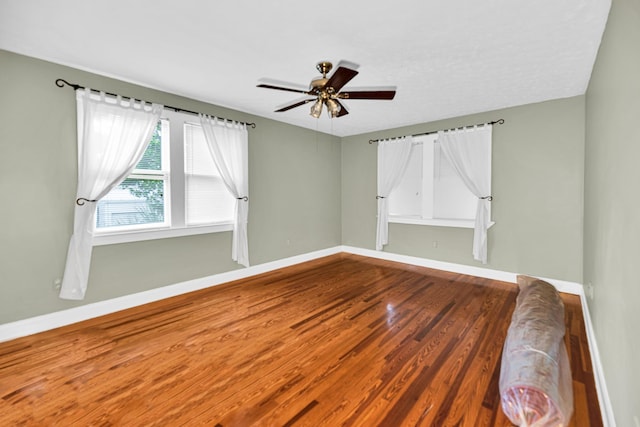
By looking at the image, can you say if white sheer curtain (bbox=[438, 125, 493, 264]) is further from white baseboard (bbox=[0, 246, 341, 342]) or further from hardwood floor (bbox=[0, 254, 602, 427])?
white baseboard (bbox=[0, 246, 341, 342])

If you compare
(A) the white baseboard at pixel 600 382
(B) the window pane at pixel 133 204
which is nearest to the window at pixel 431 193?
(A) the white baseboard at pixel 600 382

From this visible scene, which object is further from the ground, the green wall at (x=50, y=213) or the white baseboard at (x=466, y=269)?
the green wall at (x=50, y=213)

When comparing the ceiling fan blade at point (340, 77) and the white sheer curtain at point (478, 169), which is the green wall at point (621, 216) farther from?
the white sheer curtain at point (478, 169)

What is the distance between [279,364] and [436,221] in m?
3.68

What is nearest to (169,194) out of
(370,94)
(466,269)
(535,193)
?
(370,94)

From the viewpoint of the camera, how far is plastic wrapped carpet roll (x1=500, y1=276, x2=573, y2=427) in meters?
1.52

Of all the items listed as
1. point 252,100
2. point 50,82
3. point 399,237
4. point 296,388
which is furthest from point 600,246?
point 50,82

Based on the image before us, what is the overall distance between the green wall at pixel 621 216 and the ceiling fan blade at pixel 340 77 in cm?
143

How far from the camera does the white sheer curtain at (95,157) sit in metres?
2.81

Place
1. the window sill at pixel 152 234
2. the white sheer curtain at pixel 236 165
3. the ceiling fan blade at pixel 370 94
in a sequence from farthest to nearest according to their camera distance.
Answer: the white sheer curtain at pixel 236 165, the window sill at pixel 152 234, the ceiling fan blade at pixel 370 94

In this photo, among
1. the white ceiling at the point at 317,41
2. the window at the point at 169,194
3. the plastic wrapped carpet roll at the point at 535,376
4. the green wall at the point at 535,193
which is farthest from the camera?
the green wall at the point at 535,193

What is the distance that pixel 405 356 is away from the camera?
2.27m

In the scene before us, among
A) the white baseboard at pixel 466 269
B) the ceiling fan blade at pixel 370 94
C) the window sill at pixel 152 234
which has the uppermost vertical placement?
the ceiling fan blade at pixel 370 94

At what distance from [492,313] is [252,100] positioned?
12.8ft
